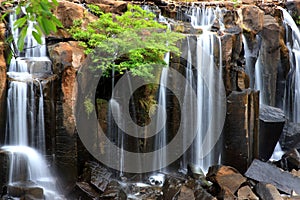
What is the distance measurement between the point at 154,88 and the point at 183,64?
3.97ft

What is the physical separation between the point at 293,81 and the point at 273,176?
16.5ft

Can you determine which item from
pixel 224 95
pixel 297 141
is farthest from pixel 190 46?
pixel 297 141

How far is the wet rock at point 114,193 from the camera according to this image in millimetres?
7398

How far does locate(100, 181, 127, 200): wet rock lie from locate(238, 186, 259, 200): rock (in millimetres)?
2586

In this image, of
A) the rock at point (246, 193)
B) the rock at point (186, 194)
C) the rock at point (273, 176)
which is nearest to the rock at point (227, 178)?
the rock at point (246, 193)

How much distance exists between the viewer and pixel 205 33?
10242 millimetres

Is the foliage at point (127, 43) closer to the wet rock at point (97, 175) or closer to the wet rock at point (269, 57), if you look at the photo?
the wet rock at point (97, 175)

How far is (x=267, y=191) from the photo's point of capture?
769cm

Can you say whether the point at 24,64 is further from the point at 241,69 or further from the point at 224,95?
the point at 241,69

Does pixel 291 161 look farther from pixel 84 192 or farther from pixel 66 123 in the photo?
pixel 66 123

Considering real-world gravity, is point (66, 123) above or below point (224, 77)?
below

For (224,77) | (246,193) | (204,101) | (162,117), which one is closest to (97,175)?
(162,117)

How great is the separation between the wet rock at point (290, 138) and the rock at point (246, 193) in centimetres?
409

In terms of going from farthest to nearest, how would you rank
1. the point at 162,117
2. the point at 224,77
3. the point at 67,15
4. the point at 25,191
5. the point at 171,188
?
the point at 224,77
the point at 67,15
the point at 162,117
the point at 171,188
the point at 25,191
